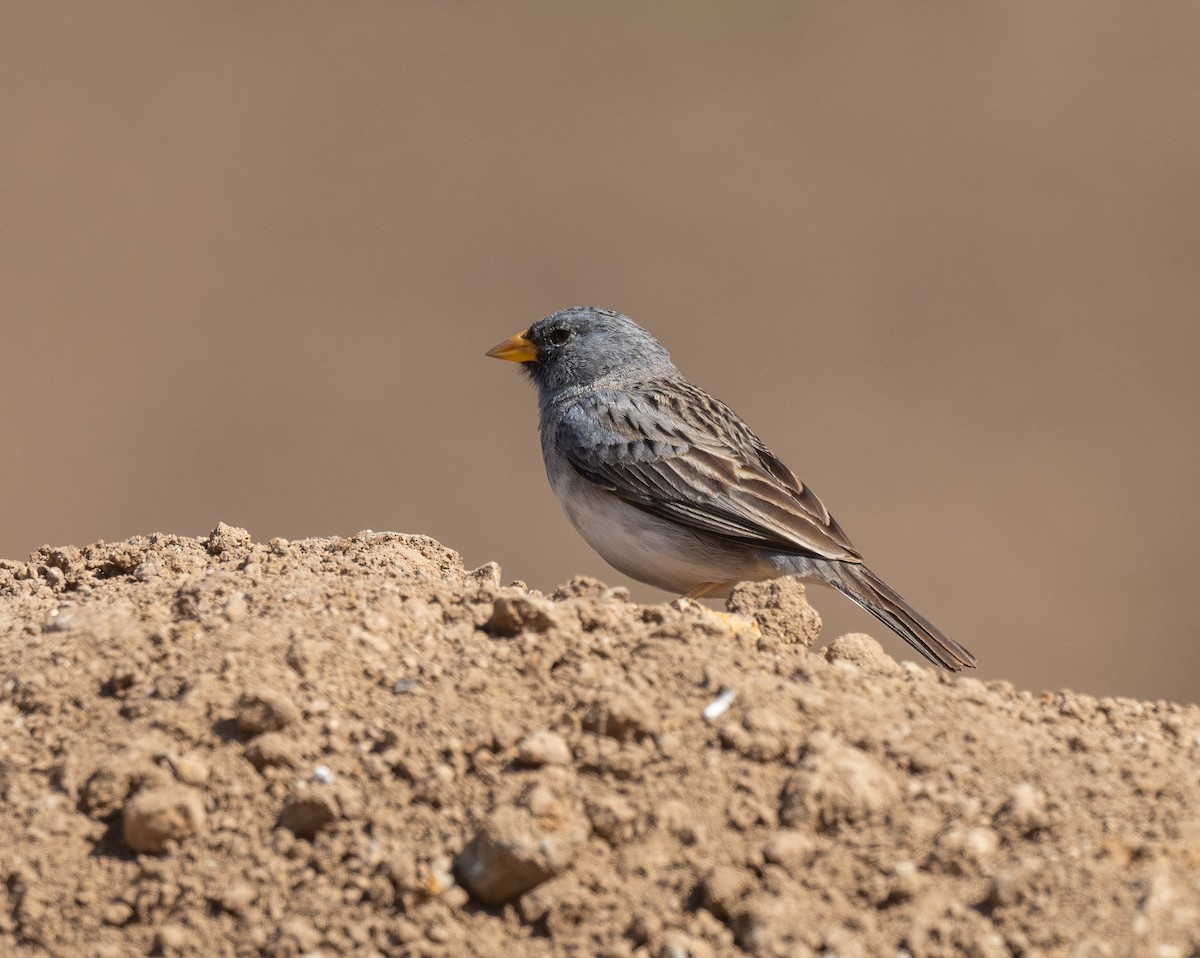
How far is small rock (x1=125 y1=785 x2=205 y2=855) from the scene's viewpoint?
3.65m

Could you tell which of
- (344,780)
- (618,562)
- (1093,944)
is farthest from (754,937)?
(618,562)

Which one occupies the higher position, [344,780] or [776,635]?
[776,635]

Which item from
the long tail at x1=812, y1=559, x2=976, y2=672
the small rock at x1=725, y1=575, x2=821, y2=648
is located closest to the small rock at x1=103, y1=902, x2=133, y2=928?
the small rock at x1=725, y1=575, x2=821, y2=648

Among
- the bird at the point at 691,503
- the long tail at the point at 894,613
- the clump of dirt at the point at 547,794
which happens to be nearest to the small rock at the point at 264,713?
the clump of dirt at the point at 547,794

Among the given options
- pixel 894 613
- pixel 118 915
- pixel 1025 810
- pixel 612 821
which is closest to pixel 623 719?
pixel 612 821

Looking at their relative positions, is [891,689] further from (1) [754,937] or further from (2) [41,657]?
(2) [41,657]

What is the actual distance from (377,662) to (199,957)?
107 cm

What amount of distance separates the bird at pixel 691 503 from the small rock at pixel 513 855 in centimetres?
353

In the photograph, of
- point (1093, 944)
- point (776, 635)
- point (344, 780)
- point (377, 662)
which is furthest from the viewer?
point (776, 635)

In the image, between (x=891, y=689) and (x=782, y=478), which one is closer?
(x=891, y=689)

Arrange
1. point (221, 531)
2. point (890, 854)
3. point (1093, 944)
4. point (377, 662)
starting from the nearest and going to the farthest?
point (1093, 944), point (890, 854), point (377, 662), point (221, 531)

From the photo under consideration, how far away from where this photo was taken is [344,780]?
12.5 ft

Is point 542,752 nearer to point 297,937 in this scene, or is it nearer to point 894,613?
point 297,937

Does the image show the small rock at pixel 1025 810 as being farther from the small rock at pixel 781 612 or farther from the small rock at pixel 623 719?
the small rock at pixel 781 612
